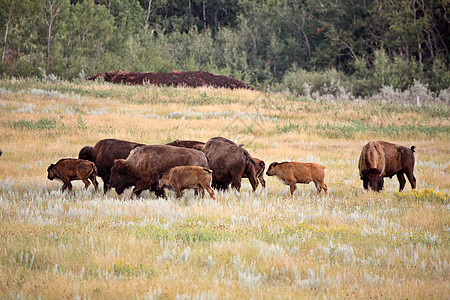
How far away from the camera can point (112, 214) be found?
29.1ft

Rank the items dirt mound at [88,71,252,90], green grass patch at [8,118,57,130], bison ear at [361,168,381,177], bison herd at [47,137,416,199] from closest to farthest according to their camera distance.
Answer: bison herd at [47,137,416,199] → bison ear at [361,168,381,177] → green grass patch at [8,118,57,130] → dirt mound at [88,71,252,90]

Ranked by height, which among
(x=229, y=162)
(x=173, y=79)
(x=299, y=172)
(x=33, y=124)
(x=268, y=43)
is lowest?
(x=299, y=172)

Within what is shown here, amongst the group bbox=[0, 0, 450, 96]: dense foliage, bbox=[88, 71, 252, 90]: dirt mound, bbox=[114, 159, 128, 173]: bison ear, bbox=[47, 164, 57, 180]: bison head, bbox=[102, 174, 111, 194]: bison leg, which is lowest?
bbox=[102, 174, 111, 194]: bison leg

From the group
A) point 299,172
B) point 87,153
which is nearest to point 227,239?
point 299,172

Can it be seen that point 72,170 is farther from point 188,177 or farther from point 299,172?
point 299,172

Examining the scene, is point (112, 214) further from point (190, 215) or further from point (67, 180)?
point (67, 180)

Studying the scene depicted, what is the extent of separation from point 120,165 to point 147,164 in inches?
21.8

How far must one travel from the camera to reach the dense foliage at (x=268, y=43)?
4625 centimetres

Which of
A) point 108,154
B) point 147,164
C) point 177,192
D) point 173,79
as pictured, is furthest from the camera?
point 173,79

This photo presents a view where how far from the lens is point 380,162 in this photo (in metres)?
11.5

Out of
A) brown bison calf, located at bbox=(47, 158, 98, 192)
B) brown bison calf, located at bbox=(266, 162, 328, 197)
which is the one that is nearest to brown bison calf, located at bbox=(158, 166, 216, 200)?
brown bison calf, located at bbox=(266, 162, 328, 197)

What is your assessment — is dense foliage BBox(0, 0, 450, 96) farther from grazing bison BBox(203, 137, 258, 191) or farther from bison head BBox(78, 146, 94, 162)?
grazing bison BBox(203, 137, 258, 191)

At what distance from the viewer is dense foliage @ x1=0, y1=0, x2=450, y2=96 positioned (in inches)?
1821

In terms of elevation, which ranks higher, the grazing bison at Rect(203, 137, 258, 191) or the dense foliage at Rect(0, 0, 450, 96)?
the dense foliage at Rect(0, 0, 450, 96)
